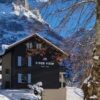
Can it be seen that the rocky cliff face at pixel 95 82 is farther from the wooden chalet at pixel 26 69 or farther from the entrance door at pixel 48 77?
the entrance door at pixel 48 77

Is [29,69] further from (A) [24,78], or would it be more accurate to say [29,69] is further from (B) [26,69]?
(A) [24,78]

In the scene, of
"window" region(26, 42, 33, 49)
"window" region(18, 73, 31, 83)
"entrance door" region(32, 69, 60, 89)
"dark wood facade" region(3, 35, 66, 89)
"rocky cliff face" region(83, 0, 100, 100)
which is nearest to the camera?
"rocky cliff face" region(83, 0, 100, 100)

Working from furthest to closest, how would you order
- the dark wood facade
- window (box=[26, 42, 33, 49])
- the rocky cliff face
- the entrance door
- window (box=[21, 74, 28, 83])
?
window (box=[21, 74, 28, 83]) < the entrance door < the dark wood facade < window (box=[26, 42, 33, 49]) < the rocky cliff face

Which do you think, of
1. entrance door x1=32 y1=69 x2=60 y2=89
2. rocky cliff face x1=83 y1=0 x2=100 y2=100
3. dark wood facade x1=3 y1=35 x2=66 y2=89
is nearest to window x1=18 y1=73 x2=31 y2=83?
dark wood facade x1=3 y1=35 x2=66 y2=89

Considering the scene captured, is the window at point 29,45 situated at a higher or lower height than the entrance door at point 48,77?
higher

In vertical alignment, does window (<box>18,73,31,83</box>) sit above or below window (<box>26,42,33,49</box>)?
below

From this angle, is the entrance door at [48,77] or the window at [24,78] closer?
the entrance door at [48,77]

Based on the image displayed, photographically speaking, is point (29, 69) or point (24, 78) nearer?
point (29, 69)

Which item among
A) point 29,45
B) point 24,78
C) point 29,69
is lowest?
point 24,78

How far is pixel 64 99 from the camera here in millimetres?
20375

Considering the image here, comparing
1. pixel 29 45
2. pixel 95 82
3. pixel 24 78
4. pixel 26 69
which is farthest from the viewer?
pixel 24 78

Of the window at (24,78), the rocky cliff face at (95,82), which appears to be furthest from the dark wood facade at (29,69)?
the rocky cliff face at (95,82)

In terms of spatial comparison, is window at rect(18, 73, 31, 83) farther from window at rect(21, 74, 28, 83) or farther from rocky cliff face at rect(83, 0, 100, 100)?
rocky cliff face at rect(83, 0, 100, 100)

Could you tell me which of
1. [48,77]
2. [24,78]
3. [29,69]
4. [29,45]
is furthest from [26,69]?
[29,45]
